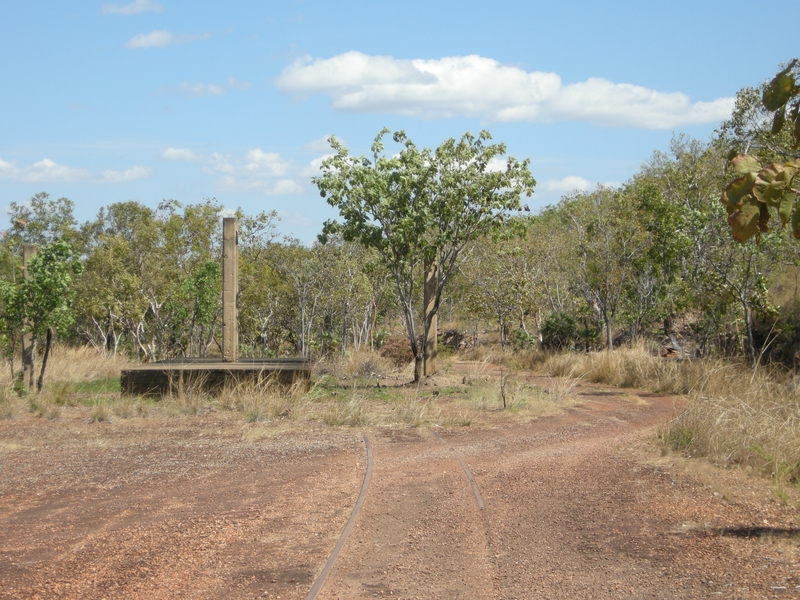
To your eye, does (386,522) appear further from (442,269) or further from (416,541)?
(442,269)

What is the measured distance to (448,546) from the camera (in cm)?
663

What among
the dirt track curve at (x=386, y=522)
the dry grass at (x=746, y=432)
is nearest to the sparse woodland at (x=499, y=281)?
the dry grass at (x=746, y=432)

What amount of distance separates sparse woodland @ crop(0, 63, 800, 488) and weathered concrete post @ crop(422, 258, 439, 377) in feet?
1.20

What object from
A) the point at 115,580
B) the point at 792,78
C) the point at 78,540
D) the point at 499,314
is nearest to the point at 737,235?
the point at 792,78

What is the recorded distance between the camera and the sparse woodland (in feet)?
57.3

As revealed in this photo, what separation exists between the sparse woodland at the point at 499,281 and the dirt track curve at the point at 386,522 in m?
5.95

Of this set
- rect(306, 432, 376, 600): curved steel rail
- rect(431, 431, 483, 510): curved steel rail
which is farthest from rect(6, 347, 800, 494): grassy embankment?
rect(306, 432, 376, 600): curved steel rail

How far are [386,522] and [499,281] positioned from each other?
2063 cm

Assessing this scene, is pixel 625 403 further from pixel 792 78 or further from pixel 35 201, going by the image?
pixel 35 201

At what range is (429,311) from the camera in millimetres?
18812

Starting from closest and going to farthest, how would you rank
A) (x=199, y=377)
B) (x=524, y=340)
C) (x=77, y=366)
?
(x=199, y=377) < (x=77, y=366) < (x=524, y=340)

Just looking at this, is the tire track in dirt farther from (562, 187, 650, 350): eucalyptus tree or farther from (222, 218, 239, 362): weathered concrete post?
(562, 187, 650, 350): eucalyptus tree

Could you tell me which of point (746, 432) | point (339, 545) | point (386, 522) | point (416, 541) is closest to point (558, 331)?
point (746, 432)

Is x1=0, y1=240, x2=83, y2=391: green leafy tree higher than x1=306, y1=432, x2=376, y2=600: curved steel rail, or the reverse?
x1=0, y1=240, x2=83, y2=391: green leafy tree
